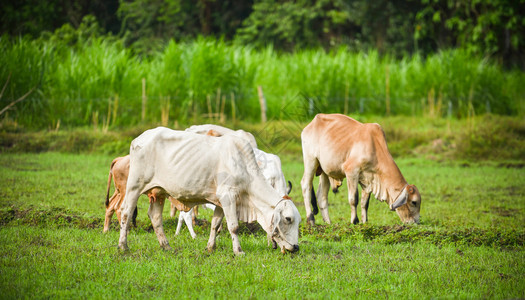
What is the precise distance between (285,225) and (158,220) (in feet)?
5.55

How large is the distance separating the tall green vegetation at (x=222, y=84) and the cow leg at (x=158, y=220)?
1159cm

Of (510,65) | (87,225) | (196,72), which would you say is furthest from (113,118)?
(510,65)

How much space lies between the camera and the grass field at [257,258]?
5781mm

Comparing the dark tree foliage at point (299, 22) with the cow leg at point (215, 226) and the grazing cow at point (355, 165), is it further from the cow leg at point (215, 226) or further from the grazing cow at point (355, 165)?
the cow leg at point (215, 226)

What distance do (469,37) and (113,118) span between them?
18.5 m

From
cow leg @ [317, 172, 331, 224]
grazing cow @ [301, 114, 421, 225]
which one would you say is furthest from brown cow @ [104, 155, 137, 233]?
cow leg @ [317, 172, 331, 224]

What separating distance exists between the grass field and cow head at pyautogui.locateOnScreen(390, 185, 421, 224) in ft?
1.38

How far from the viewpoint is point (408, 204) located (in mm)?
9141

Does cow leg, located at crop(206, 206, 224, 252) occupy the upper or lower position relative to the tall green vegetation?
upper

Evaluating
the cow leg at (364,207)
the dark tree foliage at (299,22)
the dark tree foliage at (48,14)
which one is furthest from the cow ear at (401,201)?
the dark tree foliage at (299,22)

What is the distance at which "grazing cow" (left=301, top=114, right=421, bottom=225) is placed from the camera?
9180 mm

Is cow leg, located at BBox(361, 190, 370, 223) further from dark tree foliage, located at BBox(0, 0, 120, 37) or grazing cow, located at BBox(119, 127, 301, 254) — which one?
dark tree foliage, located at BBox(0, 0, 120, 37)

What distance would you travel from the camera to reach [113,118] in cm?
1919

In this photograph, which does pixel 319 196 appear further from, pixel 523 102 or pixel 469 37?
pixel 469 37
